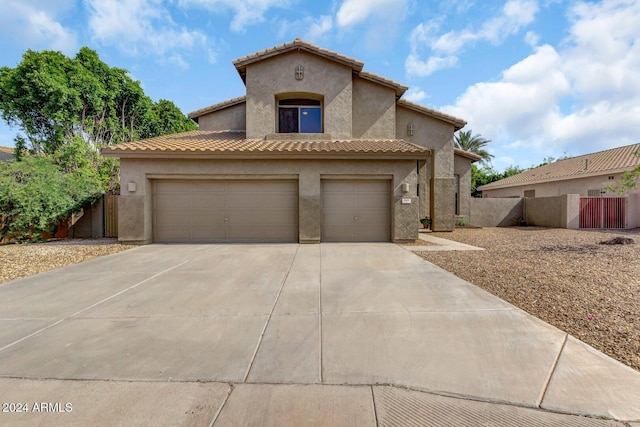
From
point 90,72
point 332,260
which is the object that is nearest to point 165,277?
point 332,260

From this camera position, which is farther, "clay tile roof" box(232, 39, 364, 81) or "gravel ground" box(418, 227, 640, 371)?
"clay tile roof" box(232, 39, 364, 81)

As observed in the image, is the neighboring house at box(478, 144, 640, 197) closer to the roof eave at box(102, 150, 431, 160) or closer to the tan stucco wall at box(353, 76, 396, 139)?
the tan stucco wall at box(353, 76, 396, 139)

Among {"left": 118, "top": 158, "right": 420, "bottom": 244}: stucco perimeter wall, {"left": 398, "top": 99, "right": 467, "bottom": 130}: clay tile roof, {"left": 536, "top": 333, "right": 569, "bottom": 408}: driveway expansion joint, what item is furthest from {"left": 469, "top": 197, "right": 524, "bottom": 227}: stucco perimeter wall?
{"left": 536, "top": 333, "right": 569, "bottom": 408}: driveway expansion joint

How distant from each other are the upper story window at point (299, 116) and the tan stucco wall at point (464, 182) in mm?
8975

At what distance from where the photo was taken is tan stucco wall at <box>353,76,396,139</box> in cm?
1356

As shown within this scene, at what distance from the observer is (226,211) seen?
10734mm

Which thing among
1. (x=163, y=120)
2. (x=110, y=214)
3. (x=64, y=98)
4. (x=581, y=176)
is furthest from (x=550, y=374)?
(x=163, y=120)

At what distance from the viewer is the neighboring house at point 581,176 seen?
17609 mm

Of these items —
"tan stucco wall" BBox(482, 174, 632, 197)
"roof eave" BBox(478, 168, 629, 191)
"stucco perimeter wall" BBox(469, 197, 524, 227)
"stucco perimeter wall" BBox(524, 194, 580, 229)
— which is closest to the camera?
"stucco perimeter wall" BBox(524, 194, 580, 229)

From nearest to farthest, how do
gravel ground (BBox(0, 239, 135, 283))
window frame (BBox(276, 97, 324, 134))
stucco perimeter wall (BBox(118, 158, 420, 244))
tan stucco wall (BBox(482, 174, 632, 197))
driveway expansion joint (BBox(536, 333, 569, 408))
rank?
driveway expansion joint (BBox(536, 333, 569, 408))
gravel ground (BBox(0, 239, 135, 283))
stucco perimeter wall (BBox(118, 158, 420, 244))
window frame (BBox(276, 97, 324, 134))
tan stucco wall (BBox(482, 174, 632, 197))

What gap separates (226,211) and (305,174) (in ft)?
10.9

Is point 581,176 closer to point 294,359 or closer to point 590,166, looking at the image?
point 590,166

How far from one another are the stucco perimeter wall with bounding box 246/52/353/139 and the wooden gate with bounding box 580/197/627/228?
48.6 feet

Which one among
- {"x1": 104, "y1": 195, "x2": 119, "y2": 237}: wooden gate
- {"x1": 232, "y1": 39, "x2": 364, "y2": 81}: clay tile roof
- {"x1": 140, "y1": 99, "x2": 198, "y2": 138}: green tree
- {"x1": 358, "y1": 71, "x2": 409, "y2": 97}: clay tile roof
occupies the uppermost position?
{"x1": 140, "y1": 99, "x2": 198, "y2": 138}: green tree
